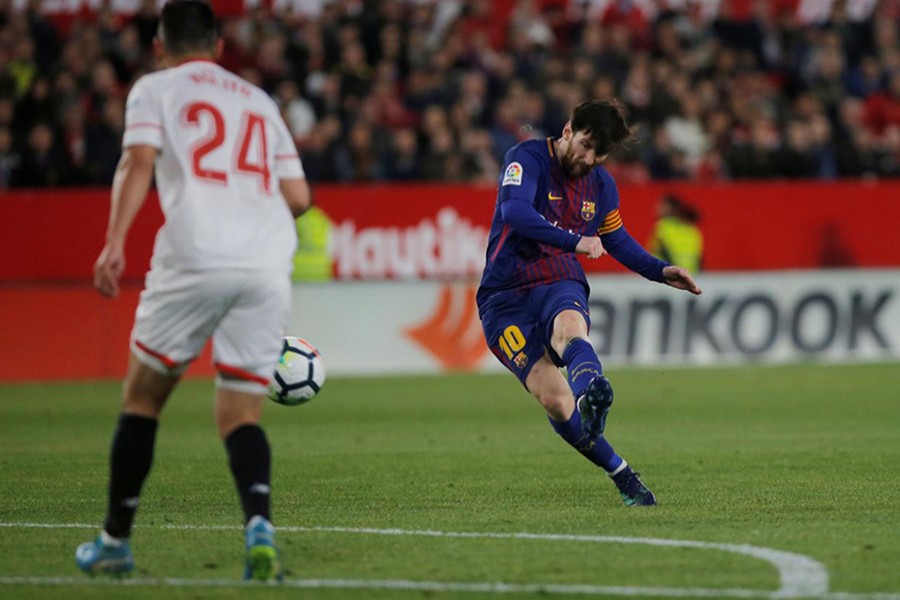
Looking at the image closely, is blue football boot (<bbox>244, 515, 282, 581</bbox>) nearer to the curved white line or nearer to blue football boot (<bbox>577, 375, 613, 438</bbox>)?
the curved white line

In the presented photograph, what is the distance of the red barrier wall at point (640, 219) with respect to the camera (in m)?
20.1

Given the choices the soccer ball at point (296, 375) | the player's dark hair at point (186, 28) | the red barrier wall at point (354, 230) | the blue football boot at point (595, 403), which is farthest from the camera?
the red barrier wall at point (354, 230)

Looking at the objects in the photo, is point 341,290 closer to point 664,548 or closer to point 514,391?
point 514,391

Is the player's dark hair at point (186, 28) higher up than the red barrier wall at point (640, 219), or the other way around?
the player's dark hair at point (186, 28)

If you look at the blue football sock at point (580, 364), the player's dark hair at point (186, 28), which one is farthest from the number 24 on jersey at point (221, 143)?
the blue football sock at point (580, 364)

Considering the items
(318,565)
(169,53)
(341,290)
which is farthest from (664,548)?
(341,290)

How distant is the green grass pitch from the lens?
6.15 meters

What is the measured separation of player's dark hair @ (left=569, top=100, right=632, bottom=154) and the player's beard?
0.20 m

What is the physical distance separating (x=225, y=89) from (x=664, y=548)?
2.48 metres

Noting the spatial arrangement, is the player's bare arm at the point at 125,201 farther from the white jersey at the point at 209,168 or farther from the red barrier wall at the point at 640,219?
the red barrier wall at the point at 640,219

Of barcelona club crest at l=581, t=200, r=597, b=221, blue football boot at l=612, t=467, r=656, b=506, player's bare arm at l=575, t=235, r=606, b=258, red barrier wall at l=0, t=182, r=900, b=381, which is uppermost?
barcelona club crest at l=581, t=200, r=597, b=221

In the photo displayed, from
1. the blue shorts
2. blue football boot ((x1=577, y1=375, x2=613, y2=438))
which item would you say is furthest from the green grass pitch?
the blue shorts

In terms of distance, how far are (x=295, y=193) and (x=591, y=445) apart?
9.04 feet

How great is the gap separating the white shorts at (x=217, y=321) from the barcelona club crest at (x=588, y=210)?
2.97m
